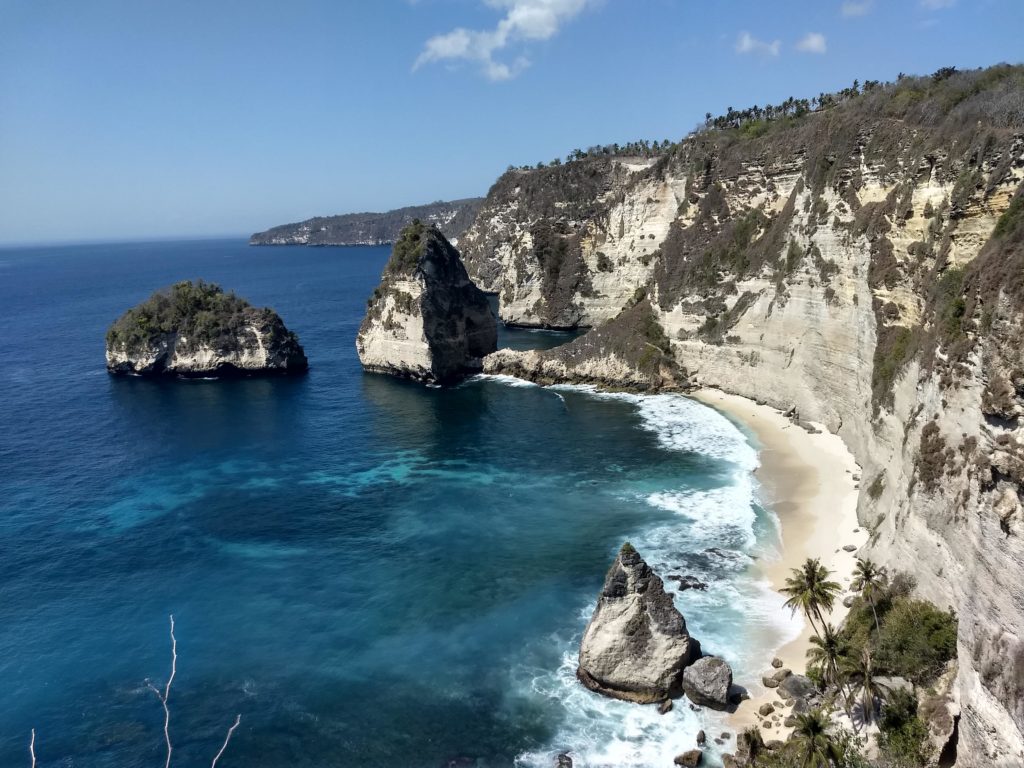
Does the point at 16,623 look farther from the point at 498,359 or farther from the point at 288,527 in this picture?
the point at 498,359

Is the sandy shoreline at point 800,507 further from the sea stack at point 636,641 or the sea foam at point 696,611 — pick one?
the sea stack at point 636,641

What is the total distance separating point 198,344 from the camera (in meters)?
92.4

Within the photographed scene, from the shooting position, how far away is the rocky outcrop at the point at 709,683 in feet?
97.1

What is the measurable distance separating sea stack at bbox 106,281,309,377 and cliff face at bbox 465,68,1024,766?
101ft

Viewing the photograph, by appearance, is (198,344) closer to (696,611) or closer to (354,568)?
(354,568)

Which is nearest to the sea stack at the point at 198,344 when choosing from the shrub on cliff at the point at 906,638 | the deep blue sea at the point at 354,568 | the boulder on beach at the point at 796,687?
the deep blue sea at the point at 354,568

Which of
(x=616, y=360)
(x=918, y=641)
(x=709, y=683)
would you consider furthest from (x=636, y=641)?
(x=616, y=360)

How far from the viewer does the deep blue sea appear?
98.2ft

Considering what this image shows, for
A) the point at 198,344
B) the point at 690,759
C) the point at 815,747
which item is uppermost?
the point at 198,344

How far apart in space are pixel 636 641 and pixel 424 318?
196ft

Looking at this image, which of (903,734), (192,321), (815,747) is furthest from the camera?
(192,321)

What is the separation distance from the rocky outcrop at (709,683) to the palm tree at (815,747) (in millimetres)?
4909

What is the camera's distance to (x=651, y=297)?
84.3 metres

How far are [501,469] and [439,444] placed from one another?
934 cm
